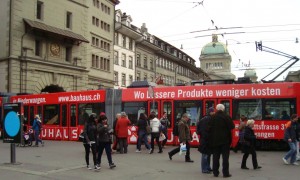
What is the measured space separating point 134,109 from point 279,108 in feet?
25.2

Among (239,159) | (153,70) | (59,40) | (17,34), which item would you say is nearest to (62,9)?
(59,40)

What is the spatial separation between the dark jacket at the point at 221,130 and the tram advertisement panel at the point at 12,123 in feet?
21.9

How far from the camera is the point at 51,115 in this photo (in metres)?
26.8

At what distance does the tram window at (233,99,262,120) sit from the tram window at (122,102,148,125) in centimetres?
506

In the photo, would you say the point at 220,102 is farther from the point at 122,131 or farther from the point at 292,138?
the point at 292,138

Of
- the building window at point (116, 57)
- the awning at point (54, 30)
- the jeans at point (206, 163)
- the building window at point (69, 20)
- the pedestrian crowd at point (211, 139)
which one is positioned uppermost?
the building window at point (69, 20)

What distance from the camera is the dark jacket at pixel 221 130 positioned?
10711mm

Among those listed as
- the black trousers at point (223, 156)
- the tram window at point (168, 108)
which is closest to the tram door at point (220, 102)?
the tram window at point (168, 108)

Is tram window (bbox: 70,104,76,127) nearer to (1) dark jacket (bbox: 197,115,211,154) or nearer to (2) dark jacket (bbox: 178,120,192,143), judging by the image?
(2) dark jacket (bbox: 178,120,192,143)

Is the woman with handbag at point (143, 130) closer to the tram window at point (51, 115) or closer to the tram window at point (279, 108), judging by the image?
the tram window at point (279, 108)

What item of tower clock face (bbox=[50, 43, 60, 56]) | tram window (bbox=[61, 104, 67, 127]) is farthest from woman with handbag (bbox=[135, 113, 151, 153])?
tower clock face (bbox=[50, 43, 60, 56])

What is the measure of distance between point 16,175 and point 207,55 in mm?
128550

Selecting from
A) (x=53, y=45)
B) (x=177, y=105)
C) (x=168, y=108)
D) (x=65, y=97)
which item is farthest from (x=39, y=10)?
(x=177, y=105)

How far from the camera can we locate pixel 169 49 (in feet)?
252
